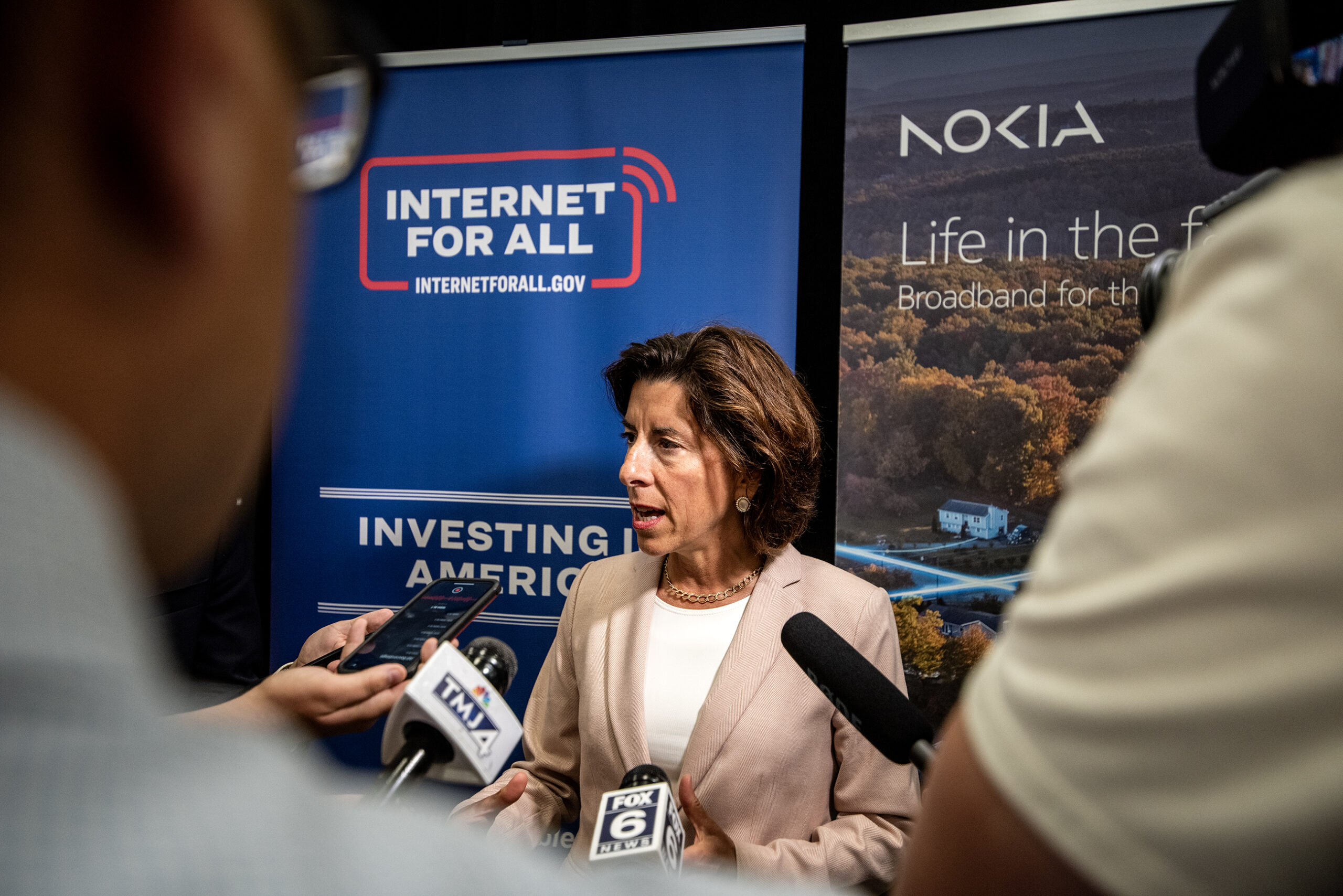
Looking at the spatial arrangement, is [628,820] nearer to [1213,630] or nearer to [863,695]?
[863,695]

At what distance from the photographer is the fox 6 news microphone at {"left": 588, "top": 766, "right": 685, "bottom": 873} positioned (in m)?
0.78

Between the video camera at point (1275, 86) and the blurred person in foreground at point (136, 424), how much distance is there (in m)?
0.48

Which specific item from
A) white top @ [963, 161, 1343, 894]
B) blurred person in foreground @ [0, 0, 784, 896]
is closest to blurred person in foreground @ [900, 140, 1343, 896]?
white top @ [963, 161, 1343, 894]

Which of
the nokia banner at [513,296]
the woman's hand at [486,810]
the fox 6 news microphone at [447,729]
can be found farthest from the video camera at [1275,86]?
the nokia banner at [513,296]

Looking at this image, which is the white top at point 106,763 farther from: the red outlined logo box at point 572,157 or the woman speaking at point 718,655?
the red outlined logo box at point 572,157

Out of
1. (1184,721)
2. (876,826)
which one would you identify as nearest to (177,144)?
(1184,721)

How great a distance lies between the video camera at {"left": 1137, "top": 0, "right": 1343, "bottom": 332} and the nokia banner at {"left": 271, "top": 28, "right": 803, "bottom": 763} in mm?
1661

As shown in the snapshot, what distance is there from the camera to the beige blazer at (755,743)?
5.11 feet

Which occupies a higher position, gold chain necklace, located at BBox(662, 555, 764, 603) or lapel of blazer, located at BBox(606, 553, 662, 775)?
gold chain necklace, located at BBox(662, 555, 764, 603)

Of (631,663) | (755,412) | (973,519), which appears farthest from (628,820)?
(973,519)

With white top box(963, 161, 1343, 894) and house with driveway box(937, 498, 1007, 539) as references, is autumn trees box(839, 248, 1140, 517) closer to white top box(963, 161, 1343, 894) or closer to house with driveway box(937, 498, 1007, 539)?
house with driveway box(937, 498, 1007, 539)

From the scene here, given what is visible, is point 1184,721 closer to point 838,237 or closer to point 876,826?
point 876,826

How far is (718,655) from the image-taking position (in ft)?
5.86

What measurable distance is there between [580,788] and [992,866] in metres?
1.67
